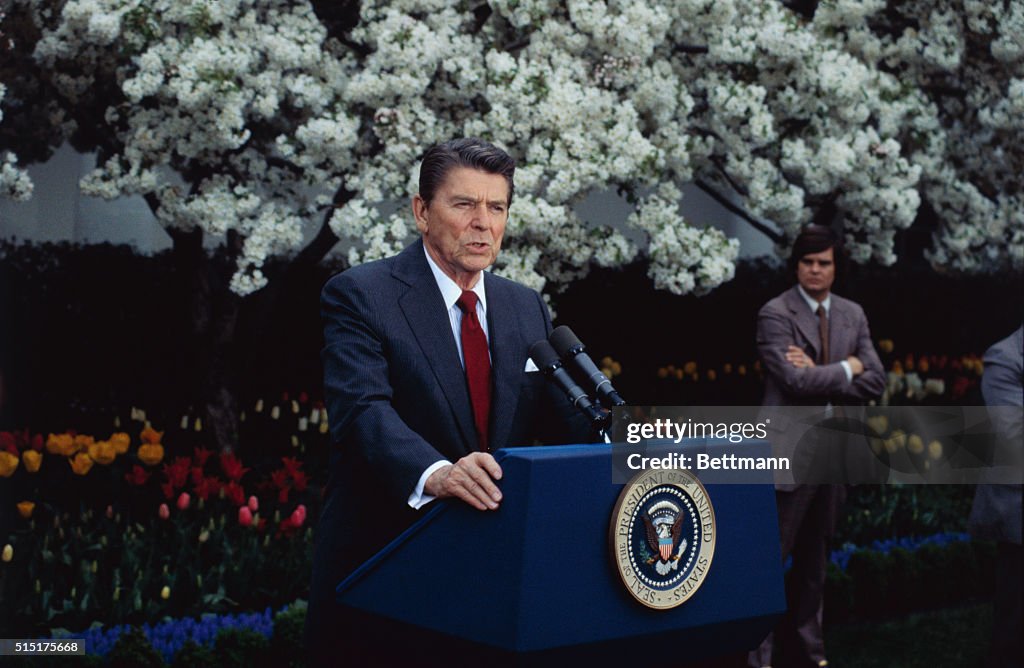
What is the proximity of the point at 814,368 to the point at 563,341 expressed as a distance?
12.2 ft

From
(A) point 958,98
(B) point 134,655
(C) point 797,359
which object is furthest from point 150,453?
(A) point 958,98

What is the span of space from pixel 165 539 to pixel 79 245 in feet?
10.5

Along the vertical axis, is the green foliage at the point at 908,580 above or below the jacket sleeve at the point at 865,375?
below

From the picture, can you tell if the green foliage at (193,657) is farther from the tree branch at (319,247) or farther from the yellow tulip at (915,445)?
the yellow tulip at (915,445)

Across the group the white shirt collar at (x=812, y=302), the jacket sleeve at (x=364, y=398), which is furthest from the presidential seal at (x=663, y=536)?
the white shirt collar at (x=812, y=302)

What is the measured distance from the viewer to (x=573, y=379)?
291 centimetres

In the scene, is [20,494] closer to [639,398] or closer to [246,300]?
[246,300]

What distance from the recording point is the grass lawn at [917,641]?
697cm

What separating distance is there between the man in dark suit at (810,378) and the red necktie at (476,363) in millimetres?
3376

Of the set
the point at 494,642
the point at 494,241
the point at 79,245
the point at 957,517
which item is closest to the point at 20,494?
the point at 79,245

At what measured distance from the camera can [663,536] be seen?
2523 millimetres

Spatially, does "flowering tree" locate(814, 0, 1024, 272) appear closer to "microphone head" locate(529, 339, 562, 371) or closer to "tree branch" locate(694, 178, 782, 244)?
"tree branch" locate(694, 178, 782, 244)

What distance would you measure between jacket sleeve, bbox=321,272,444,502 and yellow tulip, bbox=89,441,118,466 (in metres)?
4.07

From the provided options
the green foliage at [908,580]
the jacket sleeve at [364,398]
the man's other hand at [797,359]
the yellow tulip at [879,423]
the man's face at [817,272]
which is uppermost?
the man's face at [817,272]
